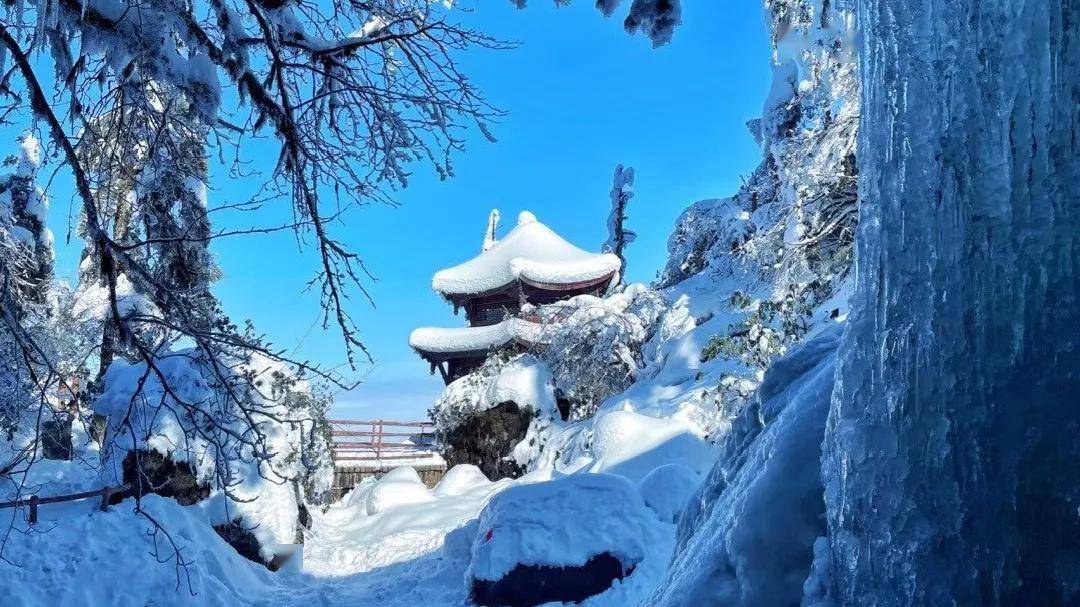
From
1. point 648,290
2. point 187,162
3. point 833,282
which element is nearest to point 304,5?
point 187,162

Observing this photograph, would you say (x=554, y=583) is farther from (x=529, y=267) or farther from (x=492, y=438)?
(x=529, y=267)

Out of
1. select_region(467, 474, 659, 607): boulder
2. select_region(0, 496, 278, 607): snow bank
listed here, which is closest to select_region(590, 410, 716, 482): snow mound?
select_region(467, 474, 659, 607): boulder

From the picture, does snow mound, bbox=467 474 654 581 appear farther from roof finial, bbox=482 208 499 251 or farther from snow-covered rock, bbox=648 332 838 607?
roof finial, bbox=482 208 499 251

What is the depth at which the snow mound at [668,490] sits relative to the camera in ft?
25.9

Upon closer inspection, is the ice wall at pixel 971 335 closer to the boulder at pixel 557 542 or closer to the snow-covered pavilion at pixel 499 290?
the boulder at pixel 557 542

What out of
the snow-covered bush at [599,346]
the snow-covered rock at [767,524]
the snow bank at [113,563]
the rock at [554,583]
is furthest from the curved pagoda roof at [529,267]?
the snow-covered rock at [767,524]

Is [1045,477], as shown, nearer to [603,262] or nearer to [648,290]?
[648,290]

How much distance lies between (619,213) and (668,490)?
2583cm

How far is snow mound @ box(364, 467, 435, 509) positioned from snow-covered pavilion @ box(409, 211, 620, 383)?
22.3ft

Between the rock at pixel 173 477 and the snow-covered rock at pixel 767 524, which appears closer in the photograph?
the snow-covered rock at pixel 767 524

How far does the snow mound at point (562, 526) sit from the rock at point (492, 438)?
426 inches

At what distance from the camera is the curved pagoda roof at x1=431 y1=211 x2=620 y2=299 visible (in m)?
23.9

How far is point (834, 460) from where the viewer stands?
1942 millimetres

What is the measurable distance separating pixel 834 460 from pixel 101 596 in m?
7.23
